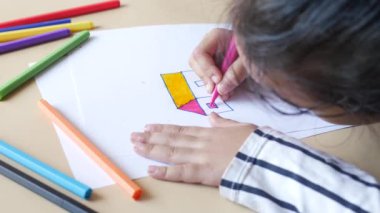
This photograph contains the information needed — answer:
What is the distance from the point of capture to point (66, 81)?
0.61 meters

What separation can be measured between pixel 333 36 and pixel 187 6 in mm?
402

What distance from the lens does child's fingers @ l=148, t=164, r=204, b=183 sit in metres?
0.52

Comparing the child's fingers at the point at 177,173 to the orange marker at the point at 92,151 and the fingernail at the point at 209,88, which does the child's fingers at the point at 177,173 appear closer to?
the orange marker at the point at 92,151

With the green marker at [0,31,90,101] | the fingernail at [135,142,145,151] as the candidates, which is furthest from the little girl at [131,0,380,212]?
the green marker at [0,31,90,101]

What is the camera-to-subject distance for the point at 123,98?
598 millimetres

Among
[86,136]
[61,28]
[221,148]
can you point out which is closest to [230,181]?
[221,148]

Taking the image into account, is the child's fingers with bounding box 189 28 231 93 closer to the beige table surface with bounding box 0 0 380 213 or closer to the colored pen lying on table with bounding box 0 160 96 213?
the beige table surface with bounding box 0 0 380 213

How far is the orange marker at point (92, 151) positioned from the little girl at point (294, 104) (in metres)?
0.03

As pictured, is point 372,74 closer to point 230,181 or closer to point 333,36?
point 333,36

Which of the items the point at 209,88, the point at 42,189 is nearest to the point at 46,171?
the point at 42,189

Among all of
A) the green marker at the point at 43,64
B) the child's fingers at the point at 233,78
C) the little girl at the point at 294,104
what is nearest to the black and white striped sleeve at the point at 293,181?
the little girl at the point at 294,104

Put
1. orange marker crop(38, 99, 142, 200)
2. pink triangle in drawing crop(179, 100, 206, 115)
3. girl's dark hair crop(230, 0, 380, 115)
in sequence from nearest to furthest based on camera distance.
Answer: girl's dark hair crop(230, 0, 380, 115) < orange marker crop(38, 99, 142, 200) < pink triangle in drawing crop(179, 100, 206, 115)

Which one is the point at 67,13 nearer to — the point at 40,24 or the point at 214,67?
the point at 40,24

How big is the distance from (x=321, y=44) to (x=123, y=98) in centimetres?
26
